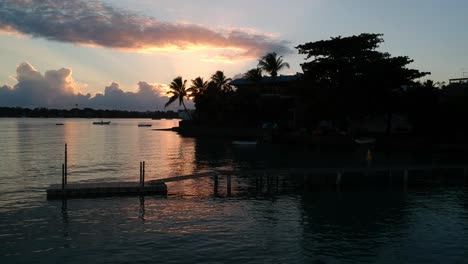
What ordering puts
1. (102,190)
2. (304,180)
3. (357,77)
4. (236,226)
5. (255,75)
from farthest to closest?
(255,75), (357,77), (304,180), (102,190), (236,226)

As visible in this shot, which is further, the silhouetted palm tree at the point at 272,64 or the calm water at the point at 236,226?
the silhouetted palm tree at the point at 272,64

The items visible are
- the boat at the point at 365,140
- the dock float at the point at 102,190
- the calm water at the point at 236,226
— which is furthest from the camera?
the boat at the point at 365,140

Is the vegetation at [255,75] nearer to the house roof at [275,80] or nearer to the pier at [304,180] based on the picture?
the house roof at [275,80]

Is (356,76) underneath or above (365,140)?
above

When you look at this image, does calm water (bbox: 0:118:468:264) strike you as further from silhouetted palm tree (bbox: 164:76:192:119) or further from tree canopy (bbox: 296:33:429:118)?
silhouetted palm tree (bbox: 164:76:192:119)

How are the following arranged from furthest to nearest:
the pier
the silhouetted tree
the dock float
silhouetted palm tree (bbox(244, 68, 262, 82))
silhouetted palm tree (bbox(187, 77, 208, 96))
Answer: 1. silhouetted palm tree (bbox(187, 77, 208, 96))
2. silhouetted palm tree (bbox(244, 68, 262, 82))
3. the silhouetted tree
4. the pier
5. the dock float

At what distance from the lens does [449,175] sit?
3975 cm

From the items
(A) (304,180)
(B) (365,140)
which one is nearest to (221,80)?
(B) (365,140)

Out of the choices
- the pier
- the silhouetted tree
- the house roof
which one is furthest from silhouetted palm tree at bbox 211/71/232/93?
the pier

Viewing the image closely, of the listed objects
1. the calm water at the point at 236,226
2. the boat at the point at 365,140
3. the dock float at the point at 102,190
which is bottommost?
the calm water at the point at 236,226

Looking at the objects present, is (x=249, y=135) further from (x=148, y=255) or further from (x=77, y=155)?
(x=148, y=255)

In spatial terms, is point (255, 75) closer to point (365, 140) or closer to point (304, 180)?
point (365, 140)

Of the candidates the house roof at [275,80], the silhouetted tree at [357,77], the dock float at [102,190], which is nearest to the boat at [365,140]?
the silhouetted tree at [357,77]

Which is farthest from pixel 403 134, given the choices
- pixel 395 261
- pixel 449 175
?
pixel 395 261
